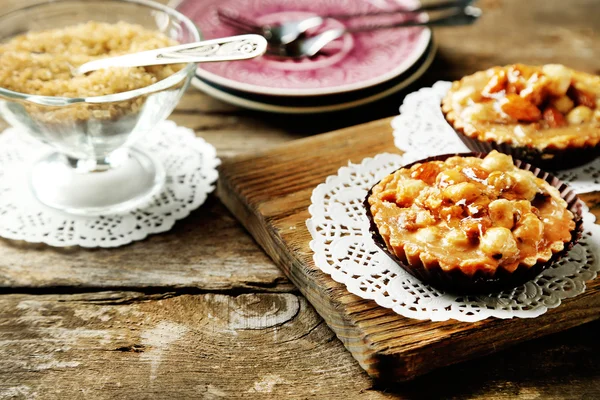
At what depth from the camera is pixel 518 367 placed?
154 cm

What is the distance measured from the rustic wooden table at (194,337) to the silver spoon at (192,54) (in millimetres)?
428

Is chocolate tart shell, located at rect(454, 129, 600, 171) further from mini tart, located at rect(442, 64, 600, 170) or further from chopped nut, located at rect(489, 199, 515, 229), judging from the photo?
chopped nut, located at rect(489, 199, 515, 229)

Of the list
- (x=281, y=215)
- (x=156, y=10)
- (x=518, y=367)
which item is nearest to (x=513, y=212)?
(x=518, y=367)

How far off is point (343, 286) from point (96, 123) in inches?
28.5

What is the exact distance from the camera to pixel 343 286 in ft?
5.32

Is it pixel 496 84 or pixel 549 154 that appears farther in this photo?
pixel 496 84

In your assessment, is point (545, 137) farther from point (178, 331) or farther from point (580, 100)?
point (178, 331)

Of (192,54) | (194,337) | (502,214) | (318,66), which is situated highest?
(192,54)

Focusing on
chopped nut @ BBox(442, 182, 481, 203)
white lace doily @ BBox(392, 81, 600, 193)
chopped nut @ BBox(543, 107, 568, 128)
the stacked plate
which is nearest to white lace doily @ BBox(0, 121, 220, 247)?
the stacked plate

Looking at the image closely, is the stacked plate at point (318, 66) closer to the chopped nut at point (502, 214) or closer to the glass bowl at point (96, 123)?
the glass bowl at point (96, 123)

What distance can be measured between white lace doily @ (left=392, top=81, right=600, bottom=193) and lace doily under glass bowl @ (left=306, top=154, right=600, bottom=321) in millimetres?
198

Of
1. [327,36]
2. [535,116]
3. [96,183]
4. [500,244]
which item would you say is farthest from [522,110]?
[96,183]

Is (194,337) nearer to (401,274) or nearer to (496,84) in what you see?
(401,274)

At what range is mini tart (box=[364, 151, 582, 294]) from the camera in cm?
153
